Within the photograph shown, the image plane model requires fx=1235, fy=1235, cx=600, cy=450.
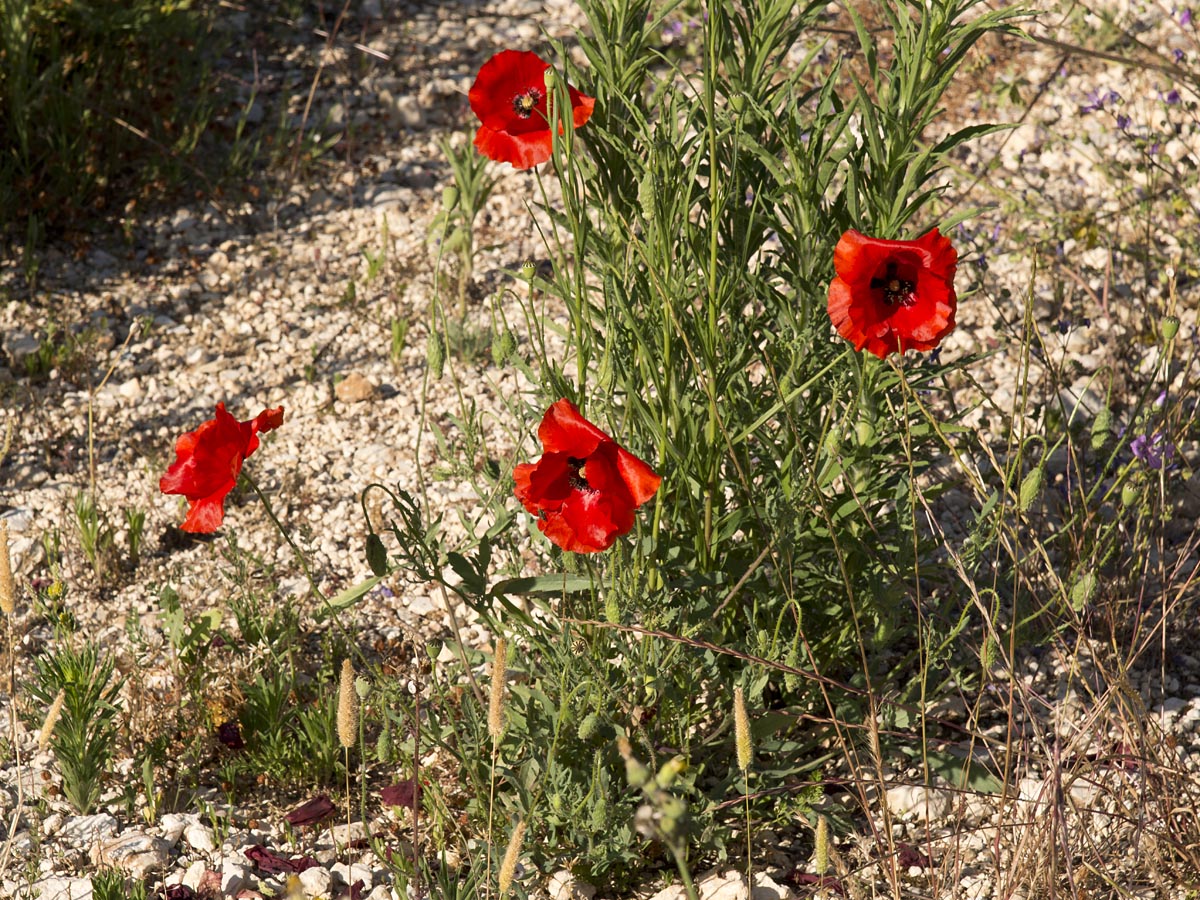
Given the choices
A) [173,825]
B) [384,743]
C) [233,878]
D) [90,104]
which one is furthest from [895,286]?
[90,104]

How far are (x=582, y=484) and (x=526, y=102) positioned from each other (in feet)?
2.40

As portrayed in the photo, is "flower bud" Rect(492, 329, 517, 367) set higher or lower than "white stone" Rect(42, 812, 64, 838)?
higher

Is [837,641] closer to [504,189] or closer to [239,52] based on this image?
[504,189]

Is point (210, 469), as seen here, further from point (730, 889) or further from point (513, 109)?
point (730, 889)

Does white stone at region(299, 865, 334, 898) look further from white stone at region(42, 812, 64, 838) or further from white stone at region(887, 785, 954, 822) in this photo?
white stone at region(887, 785, 954, 822)

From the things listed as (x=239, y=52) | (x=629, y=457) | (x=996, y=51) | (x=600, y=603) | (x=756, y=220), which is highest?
(x=239, y=52)

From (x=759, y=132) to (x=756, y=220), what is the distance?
16 centimetres

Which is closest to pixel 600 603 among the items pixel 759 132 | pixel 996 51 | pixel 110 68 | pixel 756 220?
pixel 756 220

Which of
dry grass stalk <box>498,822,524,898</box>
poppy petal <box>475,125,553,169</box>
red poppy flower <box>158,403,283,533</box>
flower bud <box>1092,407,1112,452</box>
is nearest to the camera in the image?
dry grass stalk <box>498,822,524,898</box>

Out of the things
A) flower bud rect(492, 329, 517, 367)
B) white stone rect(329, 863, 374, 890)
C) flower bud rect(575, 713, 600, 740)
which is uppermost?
flower bud rect(492, 329, 517, 367)

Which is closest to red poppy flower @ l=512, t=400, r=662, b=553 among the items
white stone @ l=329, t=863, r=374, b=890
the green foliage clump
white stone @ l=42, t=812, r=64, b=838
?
white stone @ l=329, t=863, r=374, b=890

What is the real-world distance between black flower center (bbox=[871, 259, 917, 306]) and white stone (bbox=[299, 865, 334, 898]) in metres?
1.46

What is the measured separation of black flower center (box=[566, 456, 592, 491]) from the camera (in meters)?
1.83

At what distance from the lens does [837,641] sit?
242 cm
